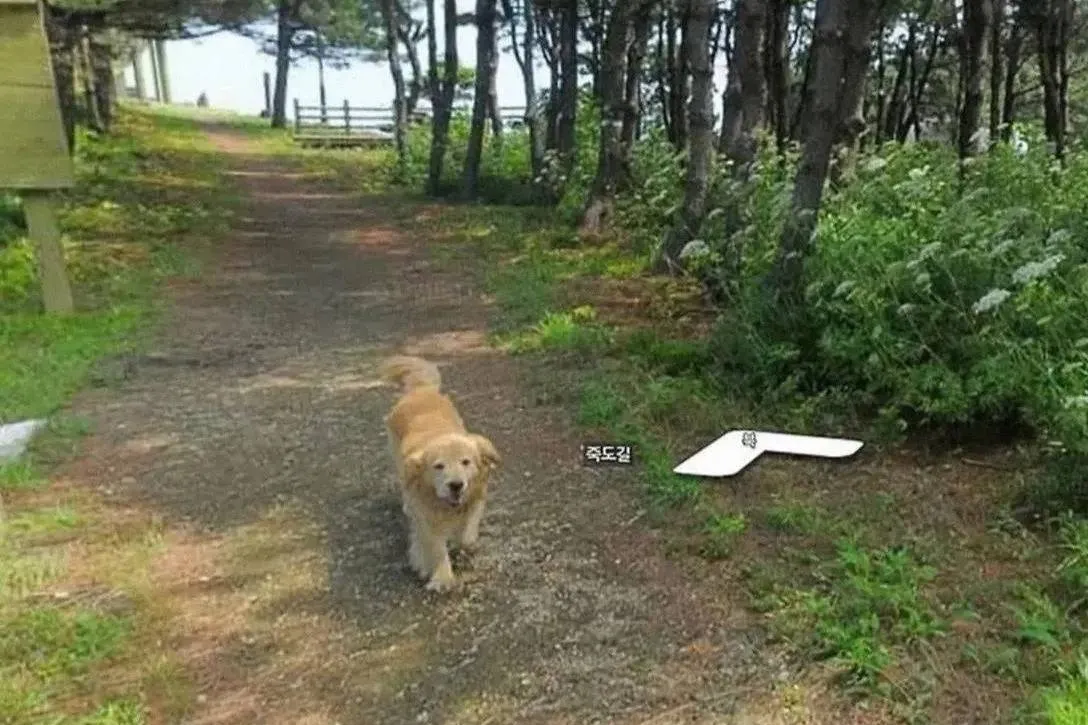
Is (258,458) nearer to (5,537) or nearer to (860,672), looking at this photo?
(5,537)

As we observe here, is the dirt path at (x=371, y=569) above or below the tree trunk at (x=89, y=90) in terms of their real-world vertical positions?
below

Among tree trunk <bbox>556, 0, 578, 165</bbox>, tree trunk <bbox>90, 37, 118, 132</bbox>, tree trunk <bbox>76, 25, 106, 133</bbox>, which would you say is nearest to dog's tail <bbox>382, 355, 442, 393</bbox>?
tree trunk <bbox>556, 0, 578, 165</bbox>

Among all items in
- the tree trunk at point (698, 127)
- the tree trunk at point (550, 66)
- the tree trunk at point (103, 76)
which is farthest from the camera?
the tree trunk at point (103, 76)

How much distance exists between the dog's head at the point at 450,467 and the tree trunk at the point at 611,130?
838 centimetres

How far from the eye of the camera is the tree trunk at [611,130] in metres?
11.4

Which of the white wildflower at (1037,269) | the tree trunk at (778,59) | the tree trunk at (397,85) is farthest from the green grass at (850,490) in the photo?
the tree trunk at (397,85)

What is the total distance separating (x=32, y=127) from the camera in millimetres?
8320

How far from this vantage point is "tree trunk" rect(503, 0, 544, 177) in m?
16.4

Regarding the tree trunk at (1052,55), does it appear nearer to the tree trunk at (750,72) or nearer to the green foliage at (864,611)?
the tree trunk at (750,72)

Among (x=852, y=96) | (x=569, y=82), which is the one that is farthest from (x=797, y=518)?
(x=569, y=82)

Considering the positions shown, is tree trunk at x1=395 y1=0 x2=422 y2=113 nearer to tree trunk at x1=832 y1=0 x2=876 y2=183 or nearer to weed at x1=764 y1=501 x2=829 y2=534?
tree trunk at x1=832 y1=0 x2=876 y2=183

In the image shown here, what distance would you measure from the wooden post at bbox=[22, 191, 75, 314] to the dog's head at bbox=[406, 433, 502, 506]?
20.3 feet

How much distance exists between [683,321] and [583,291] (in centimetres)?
167

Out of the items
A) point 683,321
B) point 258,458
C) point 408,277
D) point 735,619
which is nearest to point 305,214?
point 408,277
